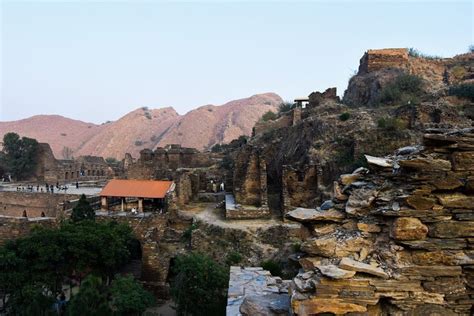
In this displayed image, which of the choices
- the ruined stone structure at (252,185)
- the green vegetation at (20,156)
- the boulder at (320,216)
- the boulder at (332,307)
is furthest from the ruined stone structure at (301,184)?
the green vegetation at (20,156)

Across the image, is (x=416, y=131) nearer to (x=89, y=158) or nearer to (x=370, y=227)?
(x=370, y=227)

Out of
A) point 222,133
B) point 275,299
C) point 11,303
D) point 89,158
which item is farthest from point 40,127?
point 275,299

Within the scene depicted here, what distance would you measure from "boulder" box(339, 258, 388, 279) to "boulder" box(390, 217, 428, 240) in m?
0.48

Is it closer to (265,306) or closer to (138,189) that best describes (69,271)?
(138,189)

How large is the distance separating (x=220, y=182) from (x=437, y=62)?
2265cm

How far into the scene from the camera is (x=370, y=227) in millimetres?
5102

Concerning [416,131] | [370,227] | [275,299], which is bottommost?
[275,299]

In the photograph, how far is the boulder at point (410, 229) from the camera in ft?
15.8

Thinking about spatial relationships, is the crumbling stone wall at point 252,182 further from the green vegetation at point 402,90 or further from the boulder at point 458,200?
the boulder at point 458,200

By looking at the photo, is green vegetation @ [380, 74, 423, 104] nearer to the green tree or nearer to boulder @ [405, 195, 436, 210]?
the green tree

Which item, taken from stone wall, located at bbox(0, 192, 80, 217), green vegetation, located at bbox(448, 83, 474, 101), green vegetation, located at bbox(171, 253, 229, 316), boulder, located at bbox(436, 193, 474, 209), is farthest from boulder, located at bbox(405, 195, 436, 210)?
stone wall, located at bbox(0, 192, 80, 217)

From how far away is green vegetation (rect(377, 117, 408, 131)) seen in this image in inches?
770

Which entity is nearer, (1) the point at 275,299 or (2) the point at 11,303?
(1) the point at 275,299

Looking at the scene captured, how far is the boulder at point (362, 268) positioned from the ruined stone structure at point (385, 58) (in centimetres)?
3050
